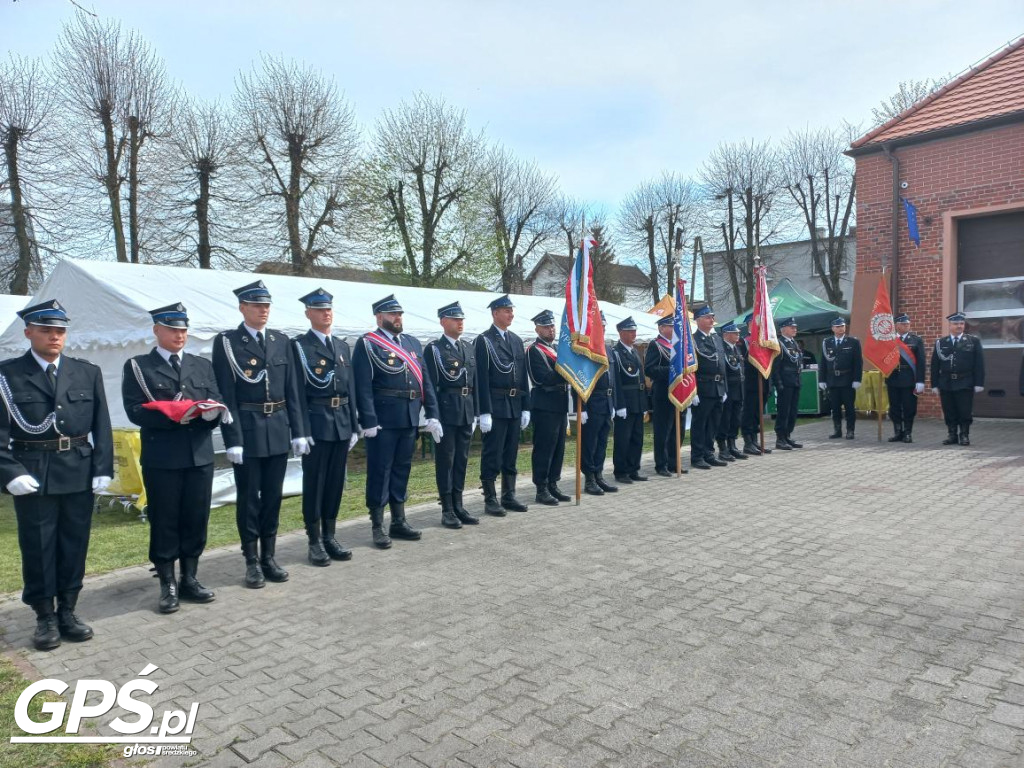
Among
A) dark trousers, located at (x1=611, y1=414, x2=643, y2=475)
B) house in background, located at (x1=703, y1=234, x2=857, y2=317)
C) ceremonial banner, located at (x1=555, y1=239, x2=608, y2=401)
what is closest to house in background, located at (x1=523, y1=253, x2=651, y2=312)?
house in background, located at (x1=703, y1=234, x2=857, y2=317)

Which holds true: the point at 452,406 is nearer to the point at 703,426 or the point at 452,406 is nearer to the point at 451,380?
the point at 451,380

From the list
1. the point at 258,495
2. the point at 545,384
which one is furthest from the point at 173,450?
the point at 545,384

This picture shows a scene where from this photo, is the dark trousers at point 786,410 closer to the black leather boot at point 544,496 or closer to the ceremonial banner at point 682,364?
the ceremonial banner at point 682,364

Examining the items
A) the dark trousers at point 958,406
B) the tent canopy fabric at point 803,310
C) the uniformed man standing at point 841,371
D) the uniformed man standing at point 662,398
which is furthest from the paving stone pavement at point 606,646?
the tent canopy fabric at point 803,310

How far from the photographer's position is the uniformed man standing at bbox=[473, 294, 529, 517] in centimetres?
697

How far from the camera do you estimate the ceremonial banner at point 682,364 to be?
8875mm

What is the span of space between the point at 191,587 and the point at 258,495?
73cm

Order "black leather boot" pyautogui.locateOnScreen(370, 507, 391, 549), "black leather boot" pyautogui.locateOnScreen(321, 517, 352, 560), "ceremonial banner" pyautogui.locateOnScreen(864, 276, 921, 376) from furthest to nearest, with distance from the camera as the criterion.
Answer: "ceremonial banner" pyautogui.locateOnScreen(864, 276, 921, 376) → "black leather boot" pyautogui.locateOnScreen(370, 507, 391, 549) → "black leather boot" pyautogui.locateOnScreen(321, 517, 352, 560)

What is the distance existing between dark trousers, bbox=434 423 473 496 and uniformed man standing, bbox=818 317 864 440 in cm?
773

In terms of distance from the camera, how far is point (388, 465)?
19.8ft

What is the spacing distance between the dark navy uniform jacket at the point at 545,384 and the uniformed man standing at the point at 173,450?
3.62 meters

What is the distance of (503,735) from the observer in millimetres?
2869

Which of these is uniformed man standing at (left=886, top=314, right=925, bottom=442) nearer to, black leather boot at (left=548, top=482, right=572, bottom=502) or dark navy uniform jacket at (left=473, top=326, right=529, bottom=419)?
black leather boot at (left=548, top=482, right=572, bottom=502)

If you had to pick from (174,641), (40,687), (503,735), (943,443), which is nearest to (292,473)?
(174,641)
